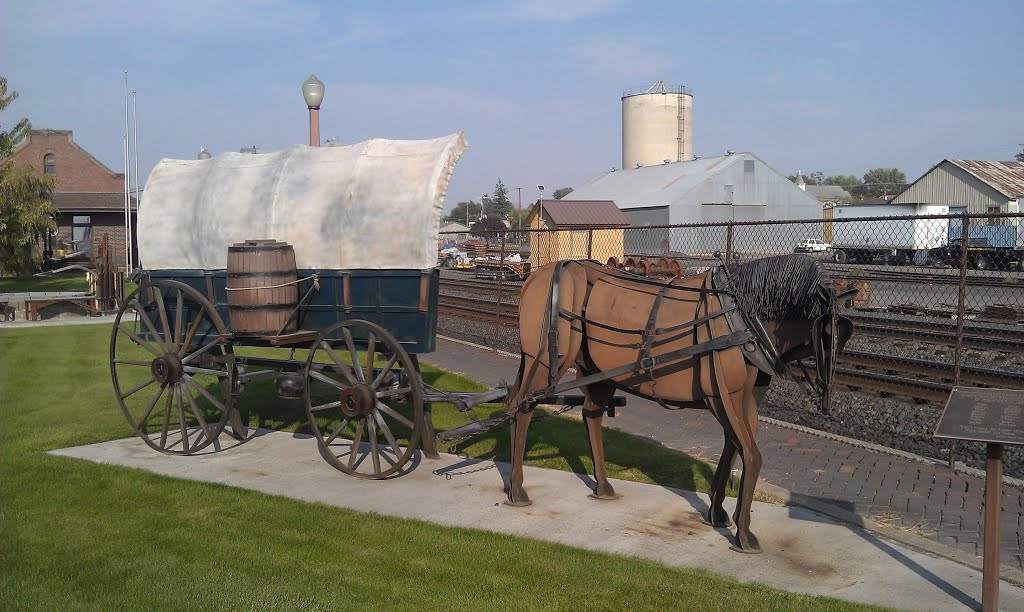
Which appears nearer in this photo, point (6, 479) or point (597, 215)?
point (6, 479)

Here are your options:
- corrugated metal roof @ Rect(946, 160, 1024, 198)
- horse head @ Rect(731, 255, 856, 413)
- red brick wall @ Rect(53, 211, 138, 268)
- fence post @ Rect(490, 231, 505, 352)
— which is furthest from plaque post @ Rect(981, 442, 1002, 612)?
red brick wall @ Rect(53, 211, 138, 268)

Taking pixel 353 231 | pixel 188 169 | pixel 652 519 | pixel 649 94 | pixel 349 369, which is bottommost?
pixel 652 519

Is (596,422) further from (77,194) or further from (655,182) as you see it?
(77,194)

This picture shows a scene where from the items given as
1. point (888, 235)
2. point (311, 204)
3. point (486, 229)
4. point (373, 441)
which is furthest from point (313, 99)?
point (888, 235)

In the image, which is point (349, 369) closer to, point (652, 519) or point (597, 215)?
point (652, 519)

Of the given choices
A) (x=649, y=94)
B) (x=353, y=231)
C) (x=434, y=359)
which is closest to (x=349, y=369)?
(x=353, y=231)

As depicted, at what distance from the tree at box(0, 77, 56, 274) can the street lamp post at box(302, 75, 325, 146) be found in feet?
67.0

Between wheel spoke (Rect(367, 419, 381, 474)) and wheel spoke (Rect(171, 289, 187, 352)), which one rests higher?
wheel spoke (Rect(171, 289, 187, 352))

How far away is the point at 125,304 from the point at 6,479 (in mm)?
2021

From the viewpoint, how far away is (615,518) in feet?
21.9

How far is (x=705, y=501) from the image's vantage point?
7.06m

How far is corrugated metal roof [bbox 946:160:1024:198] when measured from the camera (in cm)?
4341

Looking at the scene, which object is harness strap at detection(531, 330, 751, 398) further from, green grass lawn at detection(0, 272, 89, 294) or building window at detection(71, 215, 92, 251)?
building window at detection(71, 215, 92, 251)

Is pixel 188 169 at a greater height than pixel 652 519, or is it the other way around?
pixel 188 169
